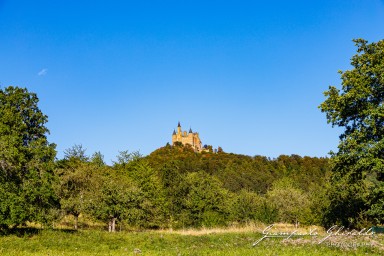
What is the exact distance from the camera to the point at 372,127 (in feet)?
87.1

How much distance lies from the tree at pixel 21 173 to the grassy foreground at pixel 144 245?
5.19ft

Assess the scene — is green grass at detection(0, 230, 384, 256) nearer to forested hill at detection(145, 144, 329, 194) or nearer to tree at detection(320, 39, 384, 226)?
tree at detection(320, 39, 384, 226)

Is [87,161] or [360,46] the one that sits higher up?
[360,46]

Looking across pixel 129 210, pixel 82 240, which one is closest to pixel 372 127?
pixel 82 240

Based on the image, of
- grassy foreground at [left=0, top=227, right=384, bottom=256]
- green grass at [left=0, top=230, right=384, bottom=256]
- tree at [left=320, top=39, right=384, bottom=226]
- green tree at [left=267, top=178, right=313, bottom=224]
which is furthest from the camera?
green tree at [left=267, top=178, right=313, bottom=224]

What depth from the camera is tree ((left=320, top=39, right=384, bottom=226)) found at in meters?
25.8

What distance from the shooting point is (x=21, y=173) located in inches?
1154

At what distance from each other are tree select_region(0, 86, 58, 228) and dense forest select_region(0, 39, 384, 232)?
0.07 meters

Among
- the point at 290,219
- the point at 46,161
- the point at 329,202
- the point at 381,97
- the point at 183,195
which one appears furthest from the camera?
the point at 290,219

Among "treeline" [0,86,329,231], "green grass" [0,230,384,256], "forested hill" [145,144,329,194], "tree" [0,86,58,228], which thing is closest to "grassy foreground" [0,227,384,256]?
"green grass" [0,230,384,256]

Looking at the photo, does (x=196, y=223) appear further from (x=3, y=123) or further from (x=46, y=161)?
(x=3, y=123)

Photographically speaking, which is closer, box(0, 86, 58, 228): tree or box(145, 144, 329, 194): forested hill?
box(0, 86, 58, 228): tree

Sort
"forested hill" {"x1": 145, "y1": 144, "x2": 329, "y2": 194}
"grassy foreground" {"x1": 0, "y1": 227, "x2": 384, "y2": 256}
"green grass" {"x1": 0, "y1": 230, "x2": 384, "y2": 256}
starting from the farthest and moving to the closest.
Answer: "forested hill" {"x1": 145, "y1": 144, "x2": 329, "y2": 194}
"green grass" {"x1": 0, "y1": 230, "x2": 384, "y2": 256}
"grassy foreground" {"x1": 0, "y1": 227, "x2": 384, "y2": 256}

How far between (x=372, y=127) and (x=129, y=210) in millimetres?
24847
